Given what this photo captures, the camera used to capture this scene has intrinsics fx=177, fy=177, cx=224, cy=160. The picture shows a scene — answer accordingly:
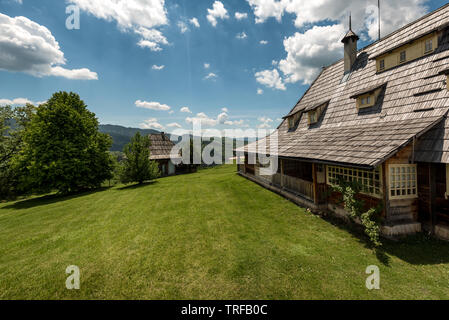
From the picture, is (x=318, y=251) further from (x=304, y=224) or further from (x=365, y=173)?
(x=365, y=173)

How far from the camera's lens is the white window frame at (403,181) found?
643cm

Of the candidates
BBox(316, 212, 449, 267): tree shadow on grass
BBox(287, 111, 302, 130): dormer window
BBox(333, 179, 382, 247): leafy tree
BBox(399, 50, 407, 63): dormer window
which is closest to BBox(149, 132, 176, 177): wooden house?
BBox(287, 111, 302, 130): dormer window

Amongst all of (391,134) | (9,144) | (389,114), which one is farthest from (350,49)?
(9,144)

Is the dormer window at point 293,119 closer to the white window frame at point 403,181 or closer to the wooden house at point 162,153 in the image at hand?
the white window frame at point 403,181

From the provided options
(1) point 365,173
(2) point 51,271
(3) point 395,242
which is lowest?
(2) point 51,271

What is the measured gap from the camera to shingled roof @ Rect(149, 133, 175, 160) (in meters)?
29.6

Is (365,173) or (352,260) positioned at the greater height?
(365,173)

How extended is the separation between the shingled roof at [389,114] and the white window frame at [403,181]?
0.68m

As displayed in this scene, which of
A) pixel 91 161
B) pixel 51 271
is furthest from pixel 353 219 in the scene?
pixel 91 161

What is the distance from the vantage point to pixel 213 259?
5.62m

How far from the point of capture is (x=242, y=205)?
35.7 feet

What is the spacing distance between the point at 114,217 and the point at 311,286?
31.9ft

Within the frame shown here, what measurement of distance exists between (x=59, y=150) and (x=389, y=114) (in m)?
25.3

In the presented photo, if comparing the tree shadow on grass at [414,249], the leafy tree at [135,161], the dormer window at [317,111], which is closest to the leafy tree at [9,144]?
the leafy tree at [135,161]
